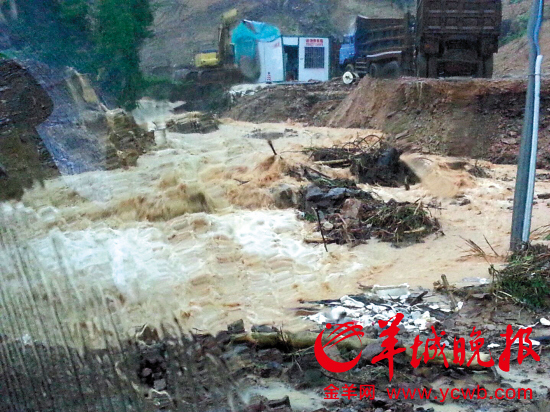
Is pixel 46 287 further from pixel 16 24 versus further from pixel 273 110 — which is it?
pixel 273 110

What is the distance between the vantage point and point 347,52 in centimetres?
1841

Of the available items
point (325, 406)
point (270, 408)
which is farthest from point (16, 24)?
point (325, 406)

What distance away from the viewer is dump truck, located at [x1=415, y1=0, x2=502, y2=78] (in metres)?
12.0

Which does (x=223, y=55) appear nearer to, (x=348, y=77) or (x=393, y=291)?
(x=393, y=291)

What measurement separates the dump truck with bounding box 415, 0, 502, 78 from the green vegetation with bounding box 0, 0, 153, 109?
10.3 meters

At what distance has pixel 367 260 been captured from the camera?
5.96 metres

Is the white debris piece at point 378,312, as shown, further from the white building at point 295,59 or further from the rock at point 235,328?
the white building at point 295,59

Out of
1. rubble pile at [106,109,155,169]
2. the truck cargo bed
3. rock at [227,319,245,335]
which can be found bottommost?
rock at [227,319,245,335]

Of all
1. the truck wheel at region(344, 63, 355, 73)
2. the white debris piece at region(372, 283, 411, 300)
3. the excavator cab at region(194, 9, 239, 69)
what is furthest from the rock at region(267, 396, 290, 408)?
the truck wheel at region(344, 63, 355, 73)

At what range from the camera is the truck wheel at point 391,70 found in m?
14.2

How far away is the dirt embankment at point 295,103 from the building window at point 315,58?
79 centimetres

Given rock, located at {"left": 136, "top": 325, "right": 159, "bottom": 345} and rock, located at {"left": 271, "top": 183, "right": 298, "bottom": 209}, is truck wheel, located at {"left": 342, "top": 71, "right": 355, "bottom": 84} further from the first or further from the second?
rock, located at {"left": 136, "top": 325, "right": 159, "bottom": 345}

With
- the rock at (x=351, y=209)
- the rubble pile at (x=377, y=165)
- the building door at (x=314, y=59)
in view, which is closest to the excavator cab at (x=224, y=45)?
the rock at (x=351, y=209)

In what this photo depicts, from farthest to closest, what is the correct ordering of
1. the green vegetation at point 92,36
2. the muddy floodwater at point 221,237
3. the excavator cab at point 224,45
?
the excavator cab at point 224,45 → the muddy floodwater at point 221,237 → the green vegetation at point 92,36
